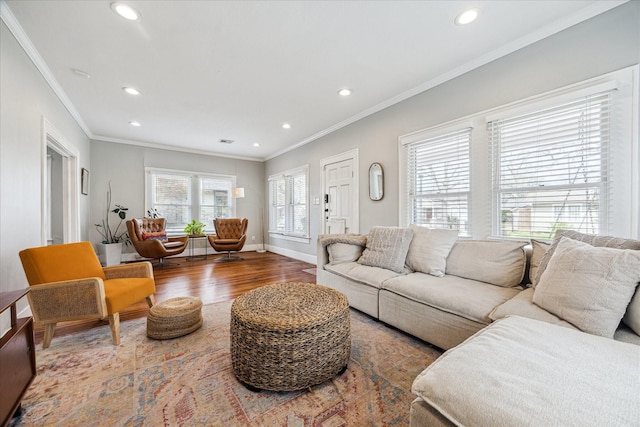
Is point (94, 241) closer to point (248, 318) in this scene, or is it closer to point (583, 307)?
point (248, 318)

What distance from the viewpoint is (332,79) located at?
296 cm

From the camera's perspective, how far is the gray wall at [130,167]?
5121 mm

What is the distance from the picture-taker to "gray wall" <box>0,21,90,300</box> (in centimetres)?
199

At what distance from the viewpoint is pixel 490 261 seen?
2.13 metres

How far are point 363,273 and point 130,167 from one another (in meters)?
5.60

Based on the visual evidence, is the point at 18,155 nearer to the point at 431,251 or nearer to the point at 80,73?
the point at 80,73

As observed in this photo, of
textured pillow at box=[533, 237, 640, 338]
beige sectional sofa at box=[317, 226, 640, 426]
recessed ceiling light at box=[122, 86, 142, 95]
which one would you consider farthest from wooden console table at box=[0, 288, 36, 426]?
recessed ceiling light at box=[122, 86, 142, 95]

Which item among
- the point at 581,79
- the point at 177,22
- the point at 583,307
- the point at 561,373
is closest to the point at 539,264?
the point at 583,307

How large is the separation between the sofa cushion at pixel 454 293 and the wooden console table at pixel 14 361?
2.24 meters

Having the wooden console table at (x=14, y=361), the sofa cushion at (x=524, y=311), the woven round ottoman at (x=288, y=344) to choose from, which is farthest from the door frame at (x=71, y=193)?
the sofa cushion at (x=524, y=311)

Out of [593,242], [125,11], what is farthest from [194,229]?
[593,242]

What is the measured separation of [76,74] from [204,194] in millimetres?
3658

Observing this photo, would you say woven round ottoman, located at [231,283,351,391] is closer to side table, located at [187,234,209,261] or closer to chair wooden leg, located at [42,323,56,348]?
chair wooden leg, located at [42,323,56,348]

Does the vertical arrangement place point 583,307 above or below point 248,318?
above
